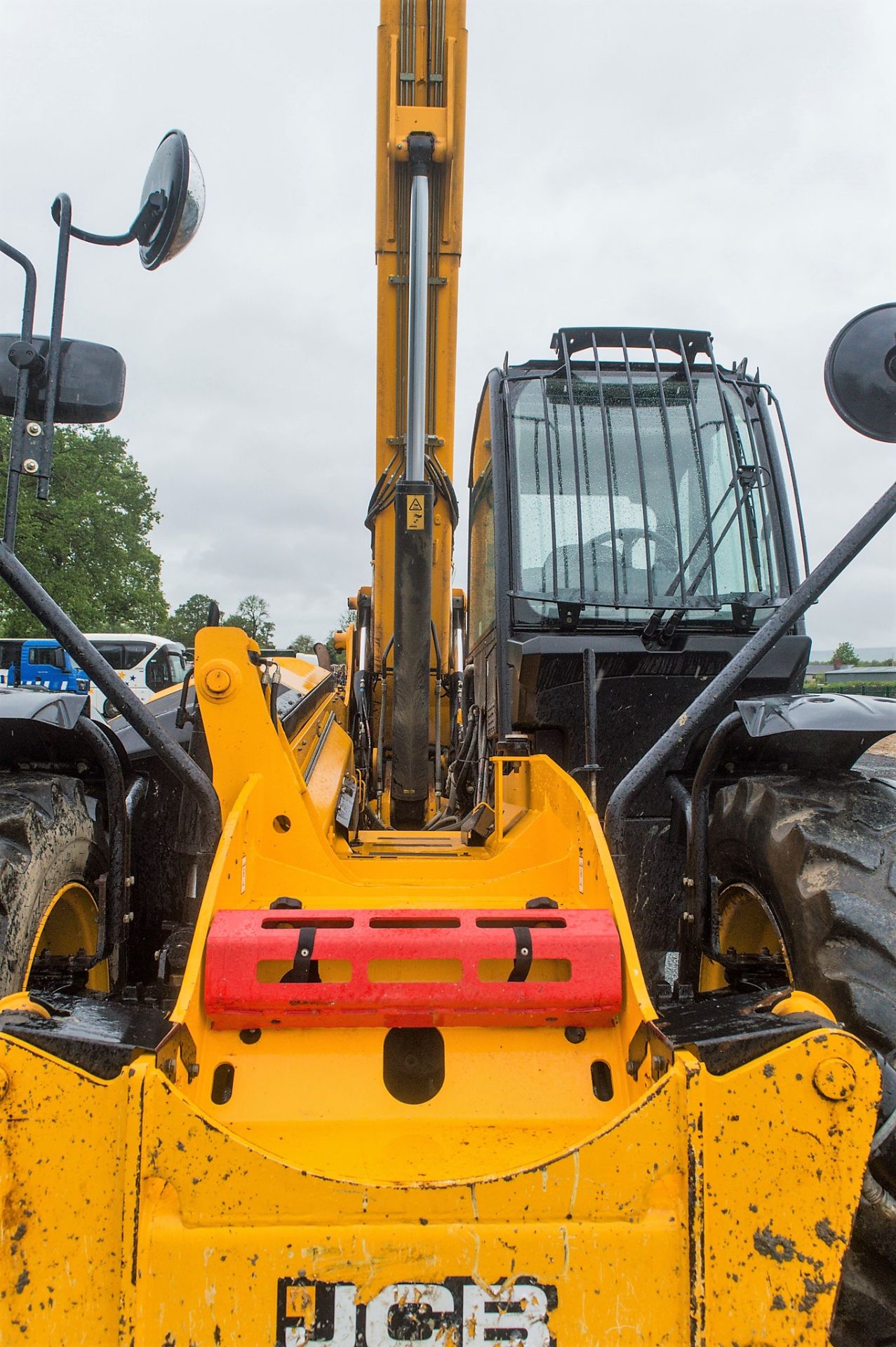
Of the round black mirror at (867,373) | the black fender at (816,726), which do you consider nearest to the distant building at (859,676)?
the black fender at (816,726)

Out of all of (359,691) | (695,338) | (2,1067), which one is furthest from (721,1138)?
(359,691)

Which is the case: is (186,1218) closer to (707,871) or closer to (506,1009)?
(506,1009)

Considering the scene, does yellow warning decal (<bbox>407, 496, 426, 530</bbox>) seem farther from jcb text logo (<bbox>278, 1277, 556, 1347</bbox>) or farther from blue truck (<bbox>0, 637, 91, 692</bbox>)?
blue truck (<bbox>0, 637, 91, 692</bbox>)

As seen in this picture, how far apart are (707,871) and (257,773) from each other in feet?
4.24

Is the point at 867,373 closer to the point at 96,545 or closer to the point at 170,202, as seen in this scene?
the point at 170,202

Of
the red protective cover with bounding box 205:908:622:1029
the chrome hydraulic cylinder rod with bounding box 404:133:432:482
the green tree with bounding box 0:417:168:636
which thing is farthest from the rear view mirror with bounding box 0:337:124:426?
the green tree with bounding box 0:417:168:636

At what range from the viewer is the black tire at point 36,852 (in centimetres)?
218

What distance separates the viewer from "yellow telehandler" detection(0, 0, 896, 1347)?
1562mm

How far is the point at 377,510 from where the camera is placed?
5.38m

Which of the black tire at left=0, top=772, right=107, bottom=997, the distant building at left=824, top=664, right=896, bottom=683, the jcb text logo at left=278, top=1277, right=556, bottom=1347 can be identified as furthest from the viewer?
the distant building at left=824, top=664, right=896, bottom=683

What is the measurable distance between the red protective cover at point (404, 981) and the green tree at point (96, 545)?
30.7m

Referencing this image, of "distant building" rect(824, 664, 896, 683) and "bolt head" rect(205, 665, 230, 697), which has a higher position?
"distant building" rect(824, 664, 896, 683)

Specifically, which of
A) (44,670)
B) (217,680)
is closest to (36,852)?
(217,680)

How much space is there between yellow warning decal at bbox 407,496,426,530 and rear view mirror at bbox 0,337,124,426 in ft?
4.51
